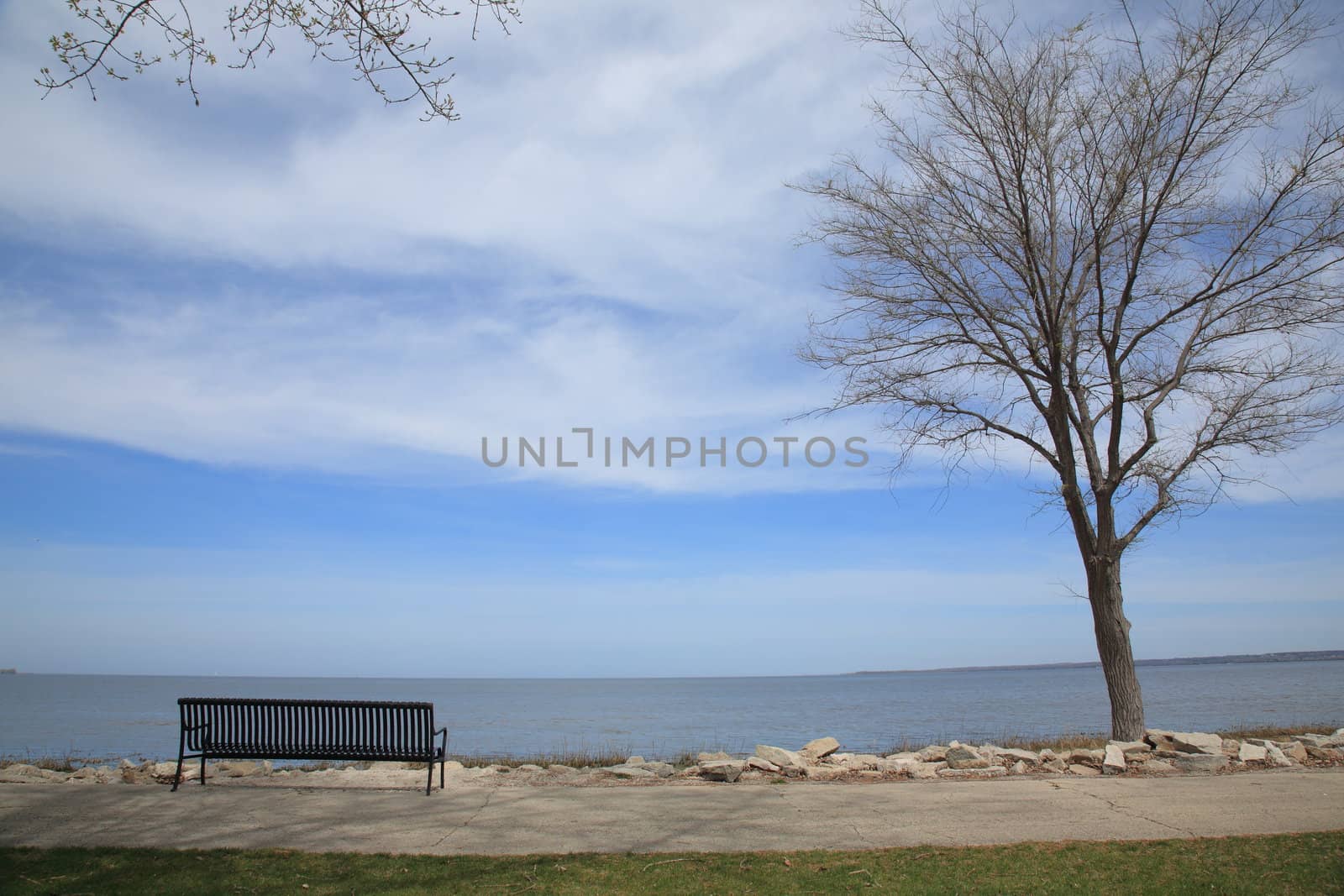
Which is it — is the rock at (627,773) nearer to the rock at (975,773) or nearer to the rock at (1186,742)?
the rock at (975,773)

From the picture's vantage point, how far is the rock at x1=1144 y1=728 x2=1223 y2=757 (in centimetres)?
996

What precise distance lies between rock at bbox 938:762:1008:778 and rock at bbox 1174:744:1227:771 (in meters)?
1.88

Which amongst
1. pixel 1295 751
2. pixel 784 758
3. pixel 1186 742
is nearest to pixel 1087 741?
pixel 1186 742

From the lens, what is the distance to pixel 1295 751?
10.2 metres

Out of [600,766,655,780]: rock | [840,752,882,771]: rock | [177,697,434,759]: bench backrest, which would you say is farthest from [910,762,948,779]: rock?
[177,697,434,759]: bench backrest

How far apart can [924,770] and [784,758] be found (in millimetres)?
1501

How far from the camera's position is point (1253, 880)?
5.64 meters

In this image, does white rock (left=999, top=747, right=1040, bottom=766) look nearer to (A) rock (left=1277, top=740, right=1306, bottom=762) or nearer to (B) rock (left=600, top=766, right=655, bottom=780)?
(A) rock (left=1277, top=740, right=1306, bottom=762)

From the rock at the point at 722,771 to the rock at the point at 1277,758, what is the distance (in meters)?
5.70

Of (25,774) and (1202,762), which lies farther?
(25,774)

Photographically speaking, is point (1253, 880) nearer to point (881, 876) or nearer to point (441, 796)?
point (881, 876)

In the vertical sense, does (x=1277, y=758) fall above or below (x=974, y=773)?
above

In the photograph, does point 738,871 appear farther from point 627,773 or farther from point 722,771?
point 627,773

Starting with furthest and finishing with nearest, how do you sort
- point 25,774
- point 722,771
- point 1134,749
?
1. point 1134,749
2. point 25,774
3. point 722,771
